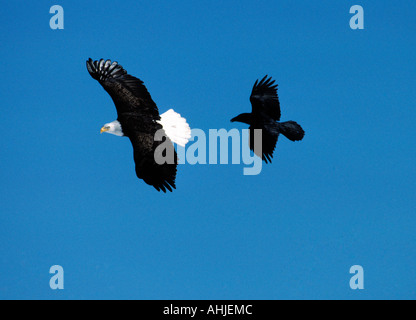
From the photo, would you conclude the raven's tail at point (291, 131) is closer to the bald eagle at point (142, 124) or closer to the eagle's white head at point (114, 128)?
the bald eagle at point (142, 124)

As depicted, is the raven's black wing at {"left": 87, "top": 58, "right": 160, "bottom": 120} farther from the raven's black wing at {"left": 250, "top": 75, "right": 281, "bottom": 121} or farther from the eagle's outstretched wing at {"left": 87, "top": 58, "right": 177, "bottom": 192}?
the raven's black wing at {"left": 250, "top": 75, "right": 281, "bottom": 121}

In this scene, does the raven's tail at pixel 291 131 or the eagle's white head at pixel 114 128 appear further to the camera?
the raven's tail at pixel 291 131

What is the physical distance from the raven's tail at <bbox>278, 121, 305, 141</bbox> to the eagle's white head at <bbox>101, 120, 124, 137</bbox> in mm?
3310

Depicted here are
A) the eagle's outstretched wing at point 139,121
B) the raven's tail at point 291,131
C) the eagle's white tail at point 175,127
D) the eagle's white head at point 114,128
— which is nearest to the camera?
the eagle's outstretched wing at point 139,121

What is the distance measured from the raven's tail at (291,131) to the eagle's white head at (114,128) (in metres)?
3.31

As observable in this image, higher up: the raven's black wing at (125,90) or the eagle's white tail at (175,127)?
the raven's black wing at (125,90)

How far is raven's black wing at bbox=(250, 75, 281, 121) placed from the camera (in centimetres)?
1424

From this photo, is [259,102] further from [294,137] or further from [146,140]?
[146,140]

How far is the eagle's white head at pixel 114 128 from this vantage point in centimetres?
1312

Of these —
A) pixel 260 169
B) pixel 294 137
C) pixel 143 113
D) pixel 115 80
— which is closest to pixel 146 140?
pixel 143 113

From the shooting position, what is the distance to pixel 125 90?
13.0 metres

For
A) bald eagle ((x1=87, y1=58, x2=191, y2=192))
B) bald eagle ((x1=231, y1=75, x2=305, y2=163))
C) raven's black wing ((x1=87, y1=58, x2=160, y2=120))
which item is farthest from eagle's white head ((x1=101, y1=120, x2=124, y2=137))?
bald eagle ((x1=231, y1=75, x2=305, y2=163))

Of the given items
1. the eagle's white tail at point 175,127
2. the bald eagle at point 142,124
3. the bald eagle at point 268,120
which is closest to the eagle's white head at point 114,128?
the bald eagle at point 142,124
